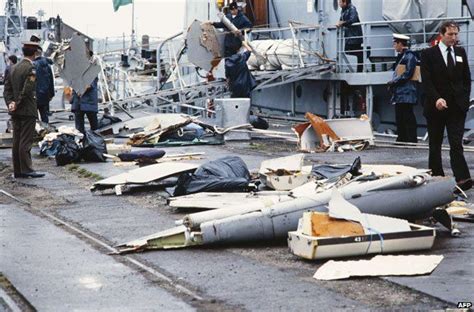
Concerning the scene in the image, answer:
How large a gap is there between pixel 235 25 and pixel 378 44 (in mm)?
3343

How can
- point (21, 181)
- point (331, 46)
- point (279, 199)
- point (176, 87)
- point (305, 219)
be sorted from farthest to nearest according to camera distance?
point (176, 87) → point (331, 46) → point (21, 181) → point (279, 199) → point (305, 219)

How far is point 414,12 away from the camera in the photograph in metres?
24.1

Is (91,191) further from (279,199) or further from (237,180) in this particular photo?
(279,199)

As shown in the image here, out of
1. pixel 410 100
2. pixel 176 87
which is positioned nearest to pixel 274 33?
pixel 176 87

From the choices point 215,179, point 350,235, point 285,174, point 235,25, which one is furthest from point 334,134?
point 350,235

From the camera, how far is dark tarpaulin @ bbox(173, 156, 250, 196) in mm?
11844

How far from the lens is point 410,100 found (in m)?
18.6

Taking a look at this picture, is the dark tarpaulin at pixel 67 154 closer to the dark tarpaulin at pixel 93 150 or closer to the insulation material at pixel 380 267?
the dark tarpaulin at pixel 93 150

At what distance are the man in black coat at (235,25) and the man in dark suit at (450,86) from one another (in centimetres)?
1336

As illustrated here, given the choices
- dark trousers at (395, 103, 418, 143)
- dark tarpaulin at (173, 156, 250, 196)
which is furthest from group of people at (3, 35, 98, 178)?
dark trousers at (395, 103, 418, 143)

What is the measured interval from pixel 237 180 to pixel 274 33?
1744 centimetres

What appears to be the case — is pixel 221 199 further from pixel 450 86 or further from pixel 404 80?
pixel 404 80

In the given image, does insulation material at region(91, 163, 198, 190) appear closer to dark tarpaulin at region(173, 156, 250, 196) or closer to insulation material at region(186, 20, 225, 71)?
dark tarpaulin at region(173, 156, 250, 196)

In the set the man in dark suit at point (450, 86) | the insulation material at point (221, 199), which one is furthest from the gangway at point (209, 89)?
the insulation material at point (221, 199)
